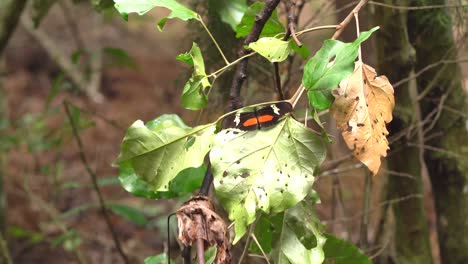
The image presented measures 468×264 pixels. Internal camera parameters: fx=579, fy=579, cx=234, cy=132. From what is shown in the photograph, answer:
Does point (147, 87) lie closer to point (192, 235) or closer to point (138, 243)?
point (138, 243)

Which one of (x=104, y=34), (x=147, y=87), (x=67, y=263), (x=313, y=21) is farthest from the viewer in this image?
(x=104, y=34)

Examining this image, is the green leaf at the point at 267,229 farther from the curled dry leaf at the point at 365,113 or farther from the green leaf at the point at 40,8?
the green leaf at the point at 40,8

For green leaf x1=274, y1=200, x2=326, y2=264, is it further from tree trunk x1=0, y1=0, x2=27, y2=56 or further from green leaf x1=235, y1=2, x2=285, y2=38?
tree trunk x1=0, y1=0, x2=27, y2=56

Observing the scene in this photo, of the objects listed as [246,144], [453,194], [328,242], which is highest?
[246,144]

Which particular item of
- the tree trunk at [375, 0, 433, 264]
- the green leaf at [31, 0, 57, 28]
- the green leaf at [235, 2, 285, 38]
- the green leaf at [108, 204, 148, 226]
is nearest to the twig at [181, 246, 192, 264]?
the green leaf at [235, 2, 285, 38]

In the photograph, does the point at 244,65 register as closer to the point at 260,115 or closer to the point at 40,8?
the point at 260,115

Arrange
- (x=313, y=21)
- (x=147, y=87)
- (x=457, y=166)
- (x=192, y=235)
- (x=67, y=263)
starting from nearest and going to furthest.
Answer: (x=192, y=235) → (x=457, y=166) → (x=313, y=21) → (x=67, y=263) → (x=147, y=87)

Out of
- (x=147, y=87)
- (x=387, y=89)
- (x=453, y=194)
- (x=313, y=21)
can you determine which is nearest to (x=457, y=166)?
(x=453, y=194)
